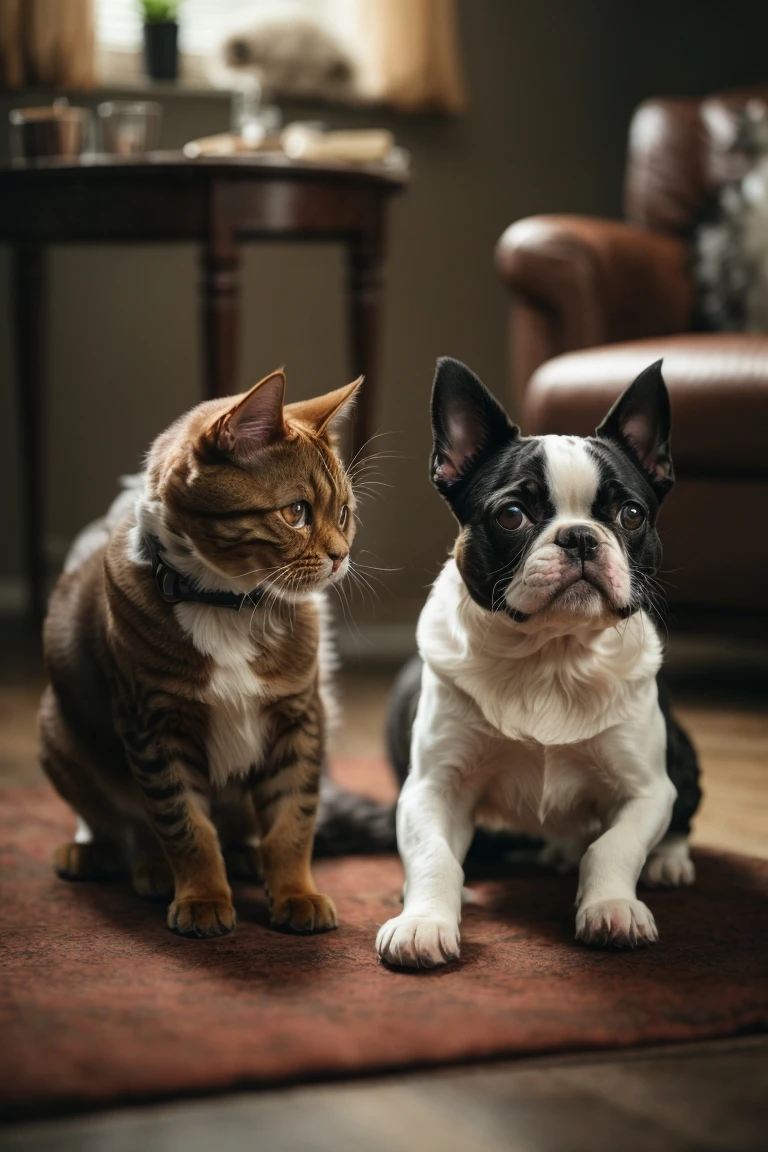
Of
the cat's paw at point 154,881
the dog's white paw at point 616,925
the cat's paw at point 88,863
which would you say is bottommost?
the cat's paw at point 88,863

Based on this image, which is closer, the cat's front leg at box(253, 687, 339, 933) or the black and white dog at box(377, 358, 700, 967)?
the black and white dog at box(377, 358, 700, 967)

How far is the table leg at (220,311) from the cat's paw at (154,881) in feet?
3.58

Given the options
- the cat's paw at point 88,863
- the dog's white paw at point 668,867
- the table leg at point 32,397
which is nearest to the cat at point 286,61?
the table leg at point 32,397

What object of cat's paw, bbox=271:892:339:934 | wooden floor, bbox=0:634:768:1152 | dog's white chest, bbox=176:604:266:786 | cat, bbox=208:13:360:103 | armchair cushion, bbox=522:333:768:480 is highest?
cat, bbox=208:13:360:103

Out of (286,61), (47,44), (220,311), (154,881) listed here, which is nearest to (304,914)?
(154,881)

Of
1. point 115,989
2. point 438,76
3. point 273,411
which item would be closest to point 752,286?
point 438,76

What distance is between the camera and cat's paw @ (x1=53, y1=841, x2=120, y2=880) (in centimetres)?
173

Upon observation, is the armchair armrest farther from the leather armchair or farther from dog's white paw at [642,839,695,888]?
dog's white paw at [642,839,695,888]

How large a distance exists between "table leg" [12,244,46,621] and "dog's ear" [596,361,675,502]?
1.97 metres

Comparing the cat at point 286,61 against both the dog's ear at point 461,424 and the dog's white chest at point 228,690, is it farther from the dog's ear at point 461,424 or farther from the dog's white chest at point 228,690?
the dog's white chest at point 228,690

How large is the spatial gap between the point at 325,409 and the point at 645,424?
0.38 meters

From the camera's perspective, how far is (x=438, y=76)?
367 centimetres

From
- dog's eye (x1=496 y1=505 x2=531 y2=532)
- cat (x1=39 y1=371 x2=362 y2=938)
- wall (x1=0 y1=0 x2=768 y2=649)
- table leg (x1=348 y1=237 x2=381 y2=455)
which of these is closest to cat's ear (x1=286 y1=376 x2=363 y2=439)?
cat (x1=39 y1=371 x2=362 y2=938)

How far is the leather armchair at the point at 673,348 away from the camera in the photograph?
8.07 feet
